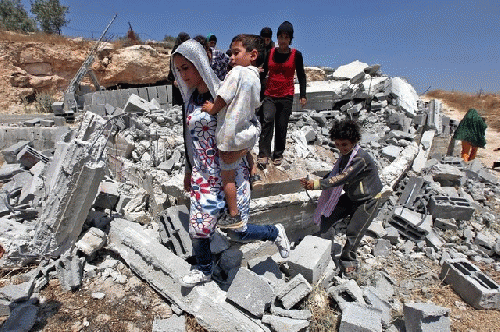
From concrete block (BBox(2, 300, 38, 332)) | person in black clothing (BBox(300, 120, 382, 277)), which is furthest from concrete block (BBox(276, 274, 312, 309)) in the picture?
concrete block (BBox(2, 300, 38, 332))

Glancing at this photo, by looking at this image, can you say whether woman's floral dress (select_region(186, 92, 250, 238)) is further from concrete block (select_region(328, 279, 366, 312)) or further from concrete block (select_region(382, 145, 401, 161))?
concrete block (select_region(382, 145, 401, 161))

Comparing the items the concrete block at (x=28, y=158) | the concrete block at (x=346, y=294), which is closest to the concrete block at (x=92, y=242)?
the concrete block at (x=346, y=294)

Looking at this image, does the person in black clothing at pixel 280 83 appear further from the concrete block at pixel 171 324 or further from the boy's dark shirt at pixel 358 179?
the concrete block at pixel 171 324

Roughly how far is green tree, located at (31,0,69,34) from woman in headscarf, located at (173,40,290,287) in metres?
24.2

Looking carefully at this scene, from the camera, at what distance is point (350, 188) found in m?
3.17

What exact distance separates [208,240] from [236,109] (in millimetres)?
1141

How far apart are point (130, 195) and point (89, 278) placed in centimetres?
131

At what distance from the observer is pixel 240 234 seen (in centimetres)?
234

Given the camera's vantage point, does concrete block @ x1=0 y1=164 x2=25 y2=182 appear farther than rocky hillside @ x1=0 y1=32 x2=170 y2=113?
No

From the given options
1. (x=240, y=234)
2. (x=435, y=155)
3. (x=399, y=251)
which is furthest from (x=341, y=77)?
(x=240, y=234)

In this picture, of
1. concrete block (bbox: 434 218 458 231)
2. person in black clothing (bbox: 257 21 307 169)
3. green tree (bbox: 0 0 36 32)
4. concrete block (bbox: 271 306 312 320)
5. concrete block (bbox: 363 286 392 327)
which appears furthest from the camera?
green tree (bbox: 0 0 36 32)

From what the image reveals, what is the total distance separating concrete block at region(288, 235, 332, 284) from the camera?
2.77m

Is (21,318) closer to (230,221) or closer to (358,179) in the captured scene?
(230,221)

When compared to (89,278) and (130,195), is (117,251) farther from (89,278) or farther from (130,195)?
(130,195)
